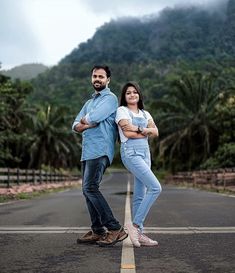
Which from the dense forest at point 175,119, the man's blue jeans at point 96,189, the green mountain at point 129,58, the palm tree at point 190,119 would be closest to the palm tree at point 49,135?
the dense forest at point 175,119

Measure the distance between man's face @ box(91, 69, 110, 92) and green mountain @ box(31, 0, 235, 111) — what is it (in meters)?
21.5

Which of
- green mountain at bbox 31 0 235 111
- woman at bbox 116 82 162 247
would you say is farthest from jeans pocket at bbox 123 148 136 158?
green mountain at bbox 31 0 235 111

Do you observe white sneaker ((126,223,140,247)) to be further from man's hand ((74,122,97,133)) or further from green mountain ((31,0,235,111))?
green mountain ((31,0,235,111))

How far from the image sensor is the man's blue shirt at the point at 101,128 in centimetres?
495

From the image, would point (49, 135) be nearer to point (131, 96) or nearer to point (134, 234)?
point (131, 96)

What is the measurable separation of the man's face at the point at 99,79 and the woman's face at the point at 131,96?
0.84 feet

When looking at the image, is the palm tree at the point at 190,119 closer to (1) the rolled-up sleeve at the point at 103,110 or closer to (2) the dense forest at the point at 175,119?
(2) the dense forest at the point at 175,119

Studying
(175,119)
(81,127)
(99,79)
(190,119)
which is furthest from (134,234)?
(175,119)

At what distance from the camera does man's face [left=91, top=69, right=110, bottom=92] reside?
16.9 ft

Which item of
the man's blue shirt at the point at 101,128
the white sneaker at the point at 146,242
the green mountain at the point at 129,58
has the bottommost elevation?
the white sneaker at the point at 146,242

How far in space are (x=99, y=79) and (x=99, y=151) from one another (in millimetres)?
781

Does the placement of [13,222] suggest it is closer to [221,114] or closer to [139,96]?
[139,96]

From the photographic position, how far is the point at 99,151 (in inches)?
195

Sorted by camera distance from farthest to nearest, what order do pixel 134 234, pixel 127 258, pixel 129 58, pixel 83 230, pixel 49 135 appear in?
pixel 129 58, pixel 49 135, pixel 83 230, pixel 134 234, pixel 127 258
